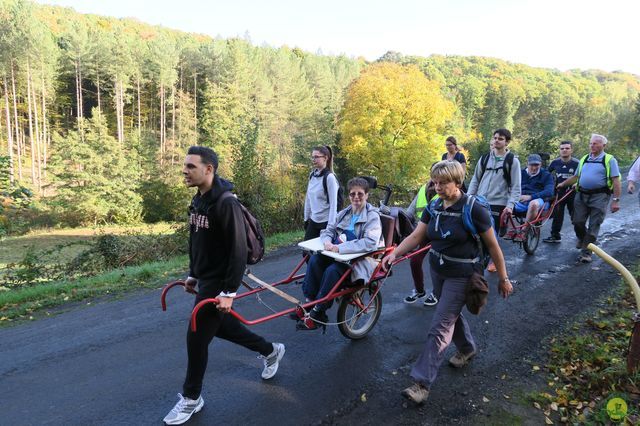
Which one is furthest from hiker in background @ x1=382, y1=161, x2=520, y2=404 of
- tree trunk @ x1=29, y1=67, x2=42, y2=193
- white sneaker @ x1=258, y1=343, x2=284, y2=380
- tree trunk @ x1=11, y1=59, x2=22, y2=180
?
tree trunk @ x1=11, y1=59, x2=22, y2=180

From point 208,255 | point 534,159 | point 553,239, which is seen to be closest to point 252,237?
point 208,255

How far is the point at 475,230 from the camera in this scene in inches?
134

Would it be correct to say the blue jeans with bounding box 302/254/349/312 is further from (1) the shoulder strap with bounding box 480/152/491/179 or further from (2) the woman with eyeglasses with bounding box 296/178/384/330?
(1) the shoulder strap with bounding box 480/152/491/179

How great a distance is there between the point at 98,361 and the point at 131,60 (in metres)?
45.2

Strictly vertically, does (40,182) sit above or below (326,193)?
below

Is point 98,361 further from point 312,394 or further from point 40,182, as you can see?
point 40,182

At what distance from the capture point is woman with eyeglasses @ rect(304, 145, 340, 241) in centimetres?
555

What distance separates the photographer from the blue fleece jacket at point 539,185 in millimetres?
7941

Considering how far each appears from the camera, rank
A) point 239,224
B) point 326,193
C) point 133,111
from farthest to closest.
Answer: point 133,111
point 326,193
point 239,224

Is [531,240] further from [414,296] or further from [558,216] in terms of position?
[414,296]

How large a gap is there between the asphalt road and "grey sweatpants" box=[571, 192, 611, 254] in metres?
1.66

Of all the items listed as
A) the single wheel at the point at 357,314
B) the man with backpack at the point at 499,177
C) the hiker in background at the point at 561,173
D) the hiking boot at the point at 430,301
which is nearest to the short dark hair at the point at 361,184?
the single wheel at the point at 357,314

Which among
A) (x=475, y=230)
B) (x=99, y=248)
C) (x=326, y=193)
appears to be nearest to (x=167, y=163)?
(x=99, y=248)

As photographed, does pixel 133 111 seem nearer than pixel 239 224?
No
